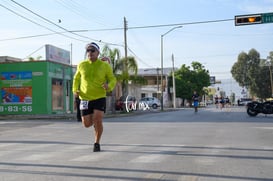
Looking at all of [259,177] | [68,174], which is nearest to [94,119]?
[68,174]

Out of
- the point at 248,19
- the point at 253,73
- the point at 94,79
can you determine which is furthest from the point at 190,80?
the point at 94,79

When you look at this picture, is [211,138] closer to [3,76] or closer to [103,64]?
[103,64]

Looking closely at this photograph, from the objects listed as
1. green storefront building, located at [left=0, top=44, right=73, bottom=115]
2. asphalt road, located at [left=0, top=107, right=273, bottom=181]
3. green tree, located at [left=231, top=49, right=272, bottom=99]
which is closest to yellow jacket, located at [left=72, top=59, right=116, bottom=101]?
asphalt road, located at [left=0, top=107, right=273, bottom=181]

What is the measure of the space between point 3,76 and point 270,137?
22.8 metres

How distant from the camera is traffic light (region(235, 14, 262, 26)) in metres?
25.2

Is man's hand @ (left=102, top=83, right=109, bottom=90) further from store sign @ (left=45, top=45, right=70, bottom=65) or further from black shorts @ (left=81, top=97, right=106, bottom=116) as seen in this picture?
store sign @ (left=45, top=45, right=70, bottom=65)

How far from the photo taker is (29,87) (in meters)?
29.7

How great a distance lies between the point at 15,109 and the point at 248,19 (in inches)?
644

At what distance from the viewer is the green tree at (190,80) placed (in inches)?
2862

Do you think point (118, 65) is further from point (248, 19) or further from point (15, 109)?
point (248, 19)

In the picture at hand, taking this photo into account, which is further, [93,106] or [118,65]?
[118,65]

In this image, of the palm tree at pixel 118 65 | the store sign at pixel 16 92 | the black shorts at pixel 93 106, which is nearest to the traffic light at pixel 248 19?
the palm tree at pixel 118 65

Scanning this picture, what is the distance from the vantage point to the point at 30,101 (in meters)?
29.6

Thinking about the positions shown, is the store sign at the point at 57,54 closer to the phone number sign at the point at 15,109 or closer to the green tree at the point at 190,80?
the phone number sign at the point at 15,109
